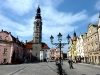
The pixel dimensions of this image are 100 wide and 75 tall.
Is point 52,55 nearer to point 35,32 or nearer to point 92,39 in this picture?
point 35,32

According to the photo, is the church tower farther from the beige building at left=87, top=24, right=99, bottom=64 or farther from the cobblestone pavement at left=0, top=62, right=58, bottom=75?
the cobblestone pavement at left=0, top=62, right=58, bottom=75

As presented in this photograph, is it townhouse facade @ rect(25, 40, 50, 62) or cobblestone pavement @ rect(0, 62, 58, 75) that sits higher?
townhouse facade @ rect(25, 40, 50, 62)

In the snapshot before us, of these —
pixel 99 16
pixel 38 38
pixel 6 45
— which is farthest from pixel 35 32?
pixel 99 16

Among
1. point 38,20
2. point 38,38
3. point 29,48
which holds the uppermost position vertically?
point 38,20

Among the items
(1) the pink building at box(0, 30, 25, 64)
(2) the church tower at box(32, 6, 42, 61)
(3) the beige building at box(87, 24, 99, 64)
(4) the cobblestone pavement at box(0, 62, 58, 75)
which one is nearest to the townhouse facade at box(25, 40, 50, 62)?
(2) the church tower at box(32, 6, 42, 61)

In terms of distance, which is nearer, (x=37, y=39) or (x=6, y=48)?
(x=6, y=48)

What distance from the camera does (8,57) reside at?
48.9 meters

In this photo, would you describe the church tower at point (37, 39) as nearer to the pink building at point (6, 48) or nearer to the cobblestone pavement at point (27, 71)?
the pink building at point (6, 48)

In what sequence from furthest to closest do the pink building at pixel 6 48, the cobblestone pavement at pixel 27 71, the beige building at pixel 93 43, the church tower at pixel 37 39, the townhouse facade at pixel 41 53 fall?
the townhouse facade at pixel 41 53 → the church tower at pixel 37 39 → the pink building at pixel 6 48 → the beige building at pixel 93 43 → the cobblestone pavement at pixel 27 71

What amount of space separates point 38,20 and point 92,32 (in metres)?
42.1

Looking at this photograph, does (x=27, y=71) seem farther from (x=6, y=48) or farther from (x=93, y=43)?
(x=93, y=43)

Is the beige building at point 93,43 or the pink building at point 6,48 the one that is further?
the pink building at point 6,48

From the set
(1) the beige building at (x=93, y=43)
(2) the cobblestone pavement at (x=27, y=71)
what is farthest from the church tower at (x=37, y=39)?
(2) the cobblestone pavement at (x=27, y=71)

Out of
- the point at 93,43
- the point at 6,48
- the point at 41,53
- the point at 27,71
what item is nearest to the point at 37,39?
the point at 41,53
